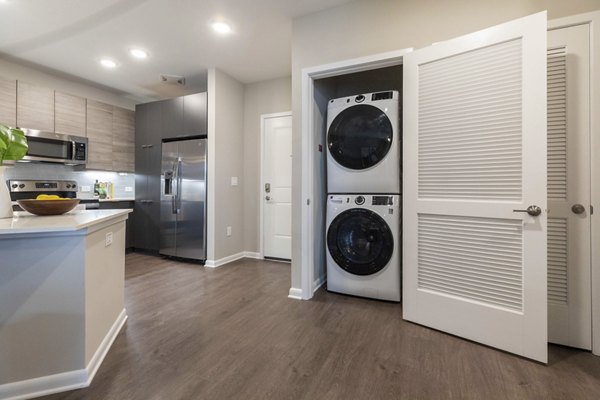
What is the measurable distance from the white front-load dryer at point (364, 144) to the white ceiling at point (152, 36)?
0.89 metres

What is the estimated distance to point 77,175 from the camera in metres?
4.00

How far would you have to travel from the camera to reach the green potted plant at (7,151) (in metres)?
1.40

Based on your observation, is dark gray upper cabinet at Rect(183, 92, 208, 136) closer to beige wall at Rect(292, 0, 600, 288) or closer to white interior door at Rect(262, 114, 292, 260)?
white interior door at Rect(262, 114, 292, 260)

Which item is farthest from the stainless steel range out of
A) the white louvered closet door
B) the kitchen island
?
the white louvered closet door

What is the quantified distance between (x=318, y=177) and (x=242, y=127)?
6.47 ft

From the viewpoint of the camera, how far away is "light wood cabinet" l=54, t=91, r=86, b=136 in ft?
11.6

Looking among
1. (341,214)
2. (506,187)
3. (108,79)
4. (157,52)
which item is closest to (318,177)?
(341,214)

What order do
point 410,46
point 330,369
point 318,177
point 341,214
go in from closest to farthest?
point 330,369, point 410,46, point 341,214, point 318,177

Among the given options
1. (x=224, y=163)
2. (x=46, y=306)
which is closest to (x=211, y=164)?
(x=224, y=163)

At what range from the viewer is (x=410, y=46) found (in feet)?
6.64

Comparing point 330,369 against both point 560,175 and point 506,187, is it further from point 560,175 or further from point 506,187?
point 560,175

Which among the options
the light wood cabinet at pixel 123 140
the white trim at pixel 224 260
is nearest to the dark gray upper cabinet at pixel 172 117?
the light wood cabinet at pixel 123 140

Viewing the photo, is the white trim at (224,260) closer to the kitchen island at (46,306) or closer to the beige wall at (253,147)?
the beige wall at (253,147)

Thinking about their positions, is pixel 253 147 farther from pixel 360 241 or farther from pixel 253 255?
pixel 360 241
